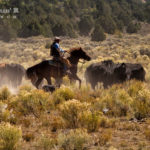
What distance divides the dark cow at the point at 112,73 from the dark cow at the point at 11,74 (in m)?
4.94

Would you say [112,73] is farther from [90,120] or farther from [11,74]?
[90,120]

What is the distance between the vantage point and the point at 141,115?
27.3ft

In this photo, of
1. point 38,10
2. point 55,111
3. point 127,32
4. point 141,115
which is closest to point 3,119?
point 55,111

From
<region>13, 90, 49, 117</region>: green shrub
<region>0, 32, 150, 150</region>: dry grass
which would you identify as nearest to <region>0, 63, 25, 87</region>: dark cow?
<region>0, 32, 150, 150</region>: dry grass

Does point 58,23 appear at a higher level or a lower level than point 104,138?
higher

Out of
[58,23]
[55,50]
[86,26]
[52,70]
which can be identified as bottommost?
[52,70]

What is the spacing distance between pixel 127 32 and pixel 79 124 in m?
67.4

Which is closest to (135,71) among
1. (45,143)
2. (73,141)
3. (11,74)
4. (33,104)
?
(33,104)

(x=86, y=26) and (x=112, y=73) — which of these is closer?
(x=112, y=73)

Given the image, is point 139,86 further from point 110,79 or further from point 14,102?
point 14,102

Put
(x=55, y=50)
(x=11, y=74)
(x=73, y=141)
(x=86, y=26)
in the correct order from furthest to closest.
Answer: (x=86, y=26), (x=11, y=74), (x=55, y=50), (x=73, y=141)

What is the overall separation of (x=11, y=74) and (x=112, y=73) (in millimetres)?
6534

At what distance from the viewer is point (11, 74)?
17609 mm

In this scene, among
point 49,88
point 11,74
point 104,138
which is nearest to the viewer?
point 104,138
